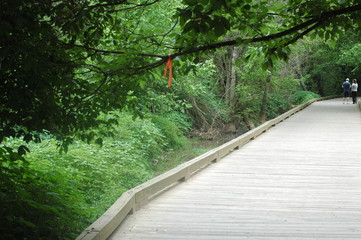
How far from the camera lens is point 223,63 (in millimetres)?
23594

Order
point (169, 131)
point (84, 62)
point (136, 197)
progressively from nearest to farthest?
point (84, 62) → point (136, 197) → point (169, 131)

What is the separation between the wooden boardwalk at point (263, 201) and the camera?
5.21 m

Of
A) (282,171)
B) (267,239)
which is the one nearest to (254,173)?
(282,171)

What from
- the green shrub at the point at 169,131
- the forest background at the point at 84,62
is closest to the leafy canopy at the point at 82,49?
the forest background at the point at 84,62

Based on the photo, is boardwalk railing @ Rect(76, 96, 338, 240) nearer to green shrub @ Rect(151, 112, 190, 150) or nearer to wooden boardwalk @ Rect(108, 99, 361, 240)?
wooden boardwalk @ Rect(108, 99, 361, 240)

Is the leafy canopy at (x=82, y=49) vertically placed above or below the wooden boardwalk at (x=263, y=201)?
above

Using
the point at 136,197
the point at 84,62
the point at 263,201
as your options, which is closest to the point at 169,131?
the point at 263,201

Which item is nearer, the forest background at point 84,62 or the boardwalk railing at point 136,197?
the forest background at point 84,62

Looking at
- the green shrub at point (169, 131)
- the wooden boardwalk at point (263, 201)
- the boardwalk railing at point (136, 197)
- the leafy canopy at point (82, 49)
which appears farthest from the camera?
the green shrub at point (169, 131)

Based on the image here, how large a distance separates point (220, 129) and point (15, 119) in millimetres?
19230

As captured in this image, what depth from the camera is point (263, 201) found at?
A: 6758 mm

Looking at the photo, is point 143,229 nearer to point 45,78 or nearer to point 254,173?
point 45,78

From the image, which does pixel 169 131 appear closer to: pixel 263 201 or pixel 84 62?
pixel 263 201

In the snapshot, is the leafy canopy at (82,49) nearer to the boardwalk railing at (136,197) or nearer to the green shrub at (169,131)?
the boardwalk railing at (136,197)
